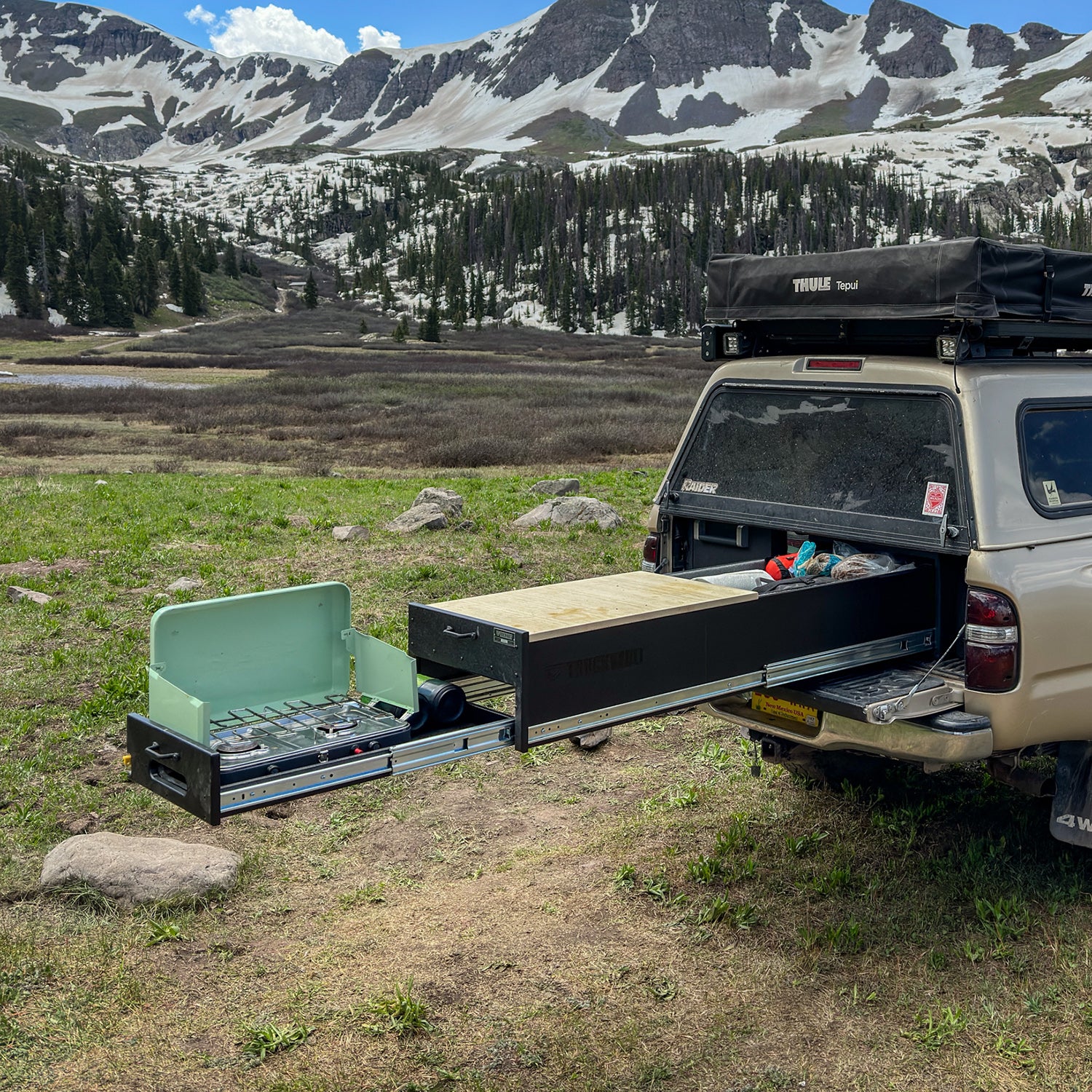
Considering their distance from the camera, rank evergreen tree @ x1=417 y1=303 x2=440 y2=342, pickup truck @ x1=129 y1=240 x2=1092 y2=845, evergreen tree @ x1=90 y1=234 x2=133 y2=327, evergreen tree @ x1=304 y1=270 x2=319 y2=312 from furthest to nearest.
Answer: evergreen tree @ x1=304 y1=270 x2=319 y2=312
evergreen tree @ x1=90 y1=234 x2=133 y2=327
evergreen tree @ x1=417 y1=303 x2=440 y2=342
pickup truck @ x1=129 y1=240 x2=1092 y2=845

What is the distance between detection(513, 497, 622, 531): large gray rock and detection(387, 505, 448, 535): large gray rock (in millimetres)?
1173

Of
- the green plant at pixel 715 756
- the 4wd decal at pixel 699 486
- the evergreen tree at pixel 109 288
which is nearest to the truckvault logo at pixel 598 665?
the 4wd decal at pixel 699 486

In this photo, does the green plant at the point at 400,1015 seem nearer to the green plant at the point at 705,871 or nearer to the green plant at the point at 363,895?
the green plant at the point at 363,895

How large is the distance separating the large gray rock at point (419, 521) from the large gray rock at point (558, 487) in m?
4.00

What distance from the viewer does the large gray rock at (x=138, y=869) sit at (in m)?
5.81

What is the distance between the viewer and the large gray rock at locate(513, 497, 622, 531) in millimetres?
16609

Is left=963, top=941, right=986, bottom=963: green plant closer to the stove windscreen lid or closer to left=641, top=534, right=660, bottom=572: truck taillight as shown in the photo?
left=641, top=534, right=660, bottom=572: truck taillight

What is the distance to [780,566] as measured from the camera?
627cm

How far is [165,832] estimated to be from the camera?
6.73 meters

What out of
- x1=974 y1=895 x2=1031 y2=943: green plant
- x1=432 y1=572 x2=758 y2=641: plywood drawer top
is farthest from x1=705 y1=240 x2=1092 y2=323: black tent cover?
x1=974 y1=895 x2=1031 y2=943: green plant

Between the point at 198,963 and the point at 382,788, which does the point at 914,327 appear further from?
the point at 198,963

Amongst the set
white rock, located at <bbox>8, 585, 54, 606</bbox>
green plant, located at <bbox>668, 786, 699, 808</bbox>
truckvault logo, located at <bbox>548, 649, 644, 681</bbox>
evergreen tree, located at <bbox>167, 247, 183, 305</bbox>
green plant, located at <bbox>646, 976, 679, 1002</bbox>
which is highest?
evergreen tree, located at <bbox>167, 247, 183, 305</bbox>

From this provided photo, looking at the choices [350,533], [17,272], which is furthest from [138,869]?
[17,272]

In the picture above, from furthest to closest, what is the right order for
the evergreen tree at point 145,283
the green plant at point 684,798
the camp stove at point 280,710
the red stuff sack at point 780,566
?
1. the evergreen tree at point 145,283
2. the green plant at point 684,798
3. the red stuff sack at point 780,566
4. the camp stove at point 280,710
